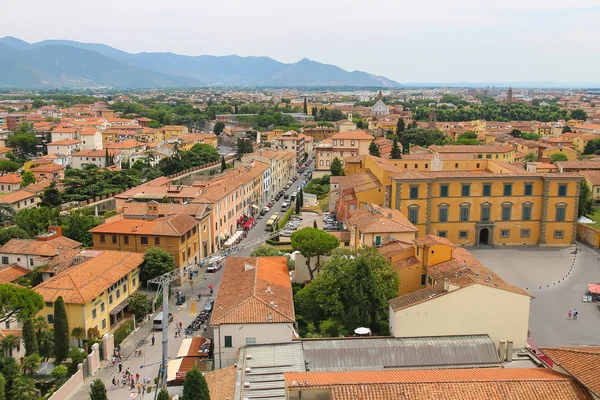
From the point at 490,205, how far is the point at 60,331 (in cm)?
3088

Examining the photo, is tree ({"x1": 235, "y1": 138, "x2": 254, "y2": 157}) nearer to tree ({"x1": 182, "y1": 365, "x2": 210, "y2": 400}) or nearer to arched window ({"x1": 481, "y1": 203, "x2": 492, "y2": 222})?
arched window ({"x1": 481, "y1": 203, "x2": 492, "y2": 222})

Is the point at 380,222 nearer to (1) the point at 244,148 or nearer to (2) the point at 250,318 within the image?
(2) the point at 250,318

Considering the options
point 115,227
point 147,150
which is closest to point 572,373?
point 115,227

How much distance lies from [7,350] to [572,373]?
22.4m

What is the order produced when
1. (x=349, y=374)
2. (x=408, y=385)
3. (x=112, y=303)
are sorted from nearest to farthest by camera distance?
1. (x=408, y=385)
2. (x=349, y=374)
3. (x=112, y=303)

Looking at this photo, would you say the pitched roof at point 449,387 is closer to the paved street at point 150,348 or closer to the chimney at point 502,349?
the chimney at point 502,349

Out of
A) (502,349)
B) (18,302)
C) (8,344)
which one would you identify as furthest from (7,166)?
(502,349)

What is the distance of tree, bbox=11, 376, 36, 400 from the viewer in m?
21.5

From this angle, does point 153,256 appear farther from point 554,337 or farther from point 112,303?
point 554,337

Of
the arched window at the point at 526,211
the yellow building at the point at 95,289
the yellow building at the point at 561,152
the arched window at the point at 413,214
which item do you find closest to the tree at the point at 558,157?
the yellow building at the point at 561,152

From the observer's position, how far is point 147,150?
87.4m

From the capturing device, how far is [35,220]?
47656mm

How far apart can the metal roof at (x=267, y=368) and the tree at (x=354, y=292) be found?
3.75 meters

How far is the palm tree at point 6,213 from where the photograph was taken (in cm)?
5254
